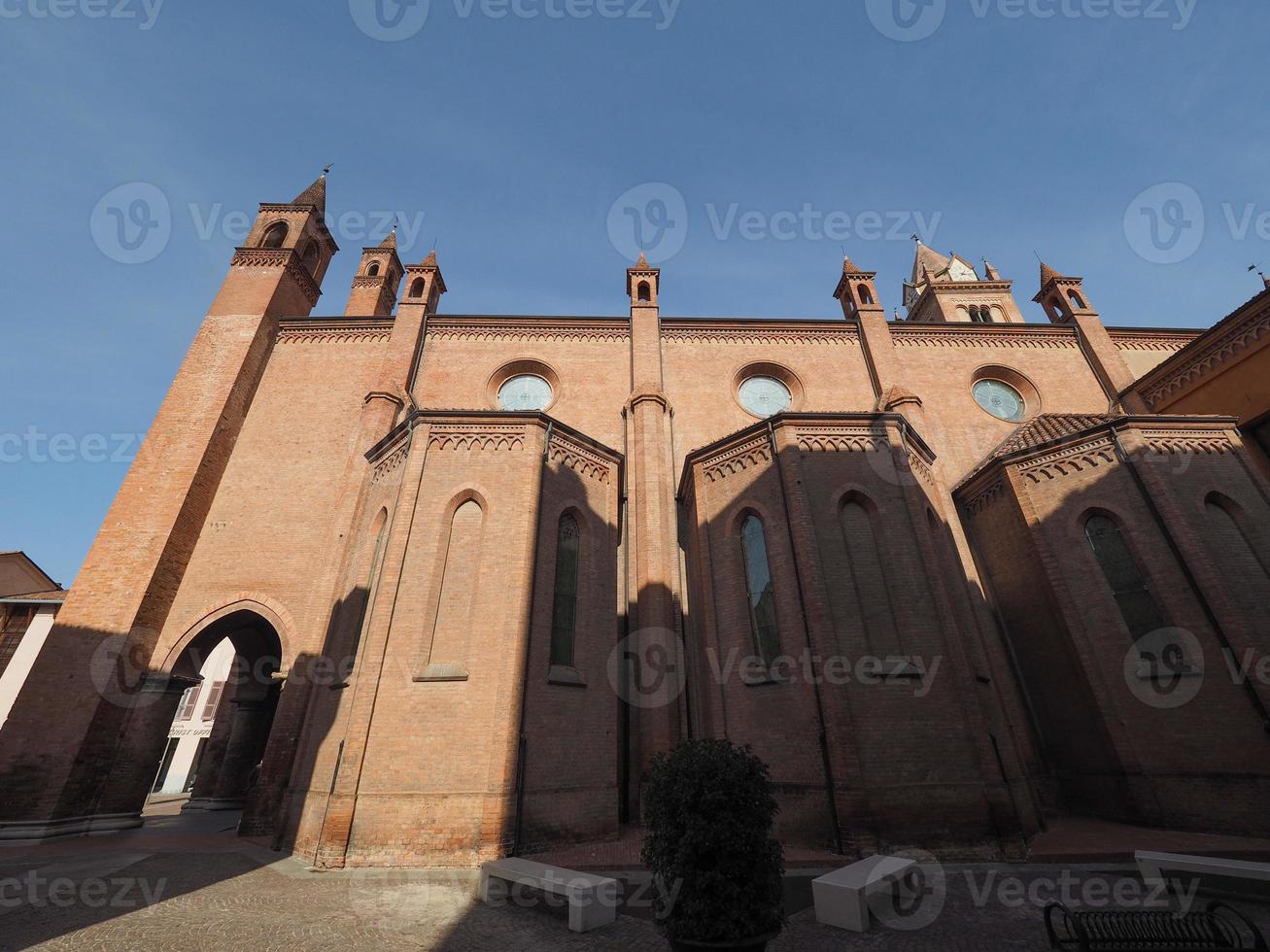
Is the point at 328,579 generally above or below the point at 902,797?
above

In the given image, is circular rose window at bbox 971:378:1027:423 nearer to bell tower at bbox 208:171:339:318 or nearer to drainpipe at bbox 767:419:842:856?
drainpipe at bbox 767:419:842:856

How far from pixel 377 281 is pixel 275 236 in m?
3.90

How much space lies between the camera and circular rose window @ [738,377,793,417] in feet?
61.3

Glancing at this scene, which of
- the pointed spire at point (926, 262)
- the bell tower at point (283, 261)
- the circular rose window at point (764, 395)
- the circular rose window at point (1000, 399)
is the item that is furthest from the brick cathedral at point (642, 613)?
the pointed spire at point (926, 262)

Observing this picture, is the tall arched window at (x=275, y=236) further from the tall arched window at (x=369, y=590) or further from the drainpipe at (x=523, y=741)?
the drainpipe at (x=523, y=741)

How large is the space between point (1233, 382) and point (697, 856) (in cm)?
2139

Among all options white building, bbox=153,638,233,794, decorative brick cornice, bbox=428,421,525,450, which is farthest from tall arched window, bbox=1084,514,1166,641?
→ white building, bbox=153,638,233,794

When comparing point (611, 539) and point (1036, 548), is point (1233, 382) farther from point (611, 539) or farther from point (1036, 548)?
point (611, 539)

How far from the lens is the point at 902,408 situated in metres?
17.2

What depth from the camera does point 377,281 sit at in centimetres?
2352

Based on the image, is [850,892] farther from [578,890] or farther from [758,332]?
[758,332]

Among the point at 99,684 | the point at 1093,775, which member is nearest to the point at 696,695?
the point at 1093,775

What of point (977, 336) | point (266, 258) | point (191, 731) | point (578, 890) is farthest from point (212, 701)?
point (977, 336)

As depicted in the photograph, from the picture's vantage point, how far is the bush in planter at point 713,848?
17.5 ft
